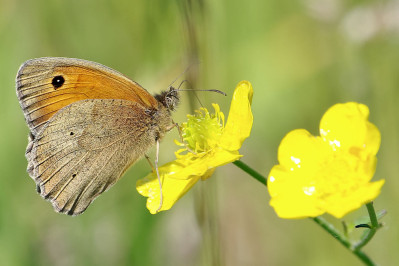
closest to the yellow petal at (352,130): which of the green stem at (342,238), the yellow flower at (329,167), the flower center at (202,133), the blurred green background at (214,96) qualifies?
the yellow flower at (329,167)

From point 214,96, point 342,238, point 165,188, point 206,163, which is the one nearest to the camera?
point 342,238

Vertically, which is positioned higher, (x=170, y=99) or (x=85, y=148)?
(x=170, y=99)

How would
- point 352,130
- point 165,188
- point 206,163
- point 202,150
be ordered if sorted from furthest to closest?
point 202,150 → point 165,188 → point 206,163 → point 352,130

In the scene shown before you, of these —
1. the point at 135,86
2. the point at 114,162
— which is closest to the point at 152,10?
the point at 135,86

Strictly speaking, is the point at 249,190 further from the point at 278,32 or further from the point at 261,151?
the point at 278,32

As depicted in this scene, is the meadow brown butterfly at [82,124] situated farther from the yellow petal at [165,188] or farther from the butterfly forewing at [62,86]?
the yellow petal at [165,188]

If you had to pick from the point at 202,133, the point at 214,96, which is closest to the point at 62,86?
the point at 202,133

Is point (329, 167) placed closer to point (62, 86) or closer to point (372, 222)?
point (372, 222)

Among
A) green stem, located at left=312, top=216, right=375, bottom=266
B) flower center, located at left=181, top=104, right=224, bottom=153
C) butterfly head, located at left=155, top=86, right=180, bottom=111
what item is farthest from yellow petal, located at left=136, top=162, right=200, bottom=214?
green stem, located at left=312, top=216, right=375, bottom=266
